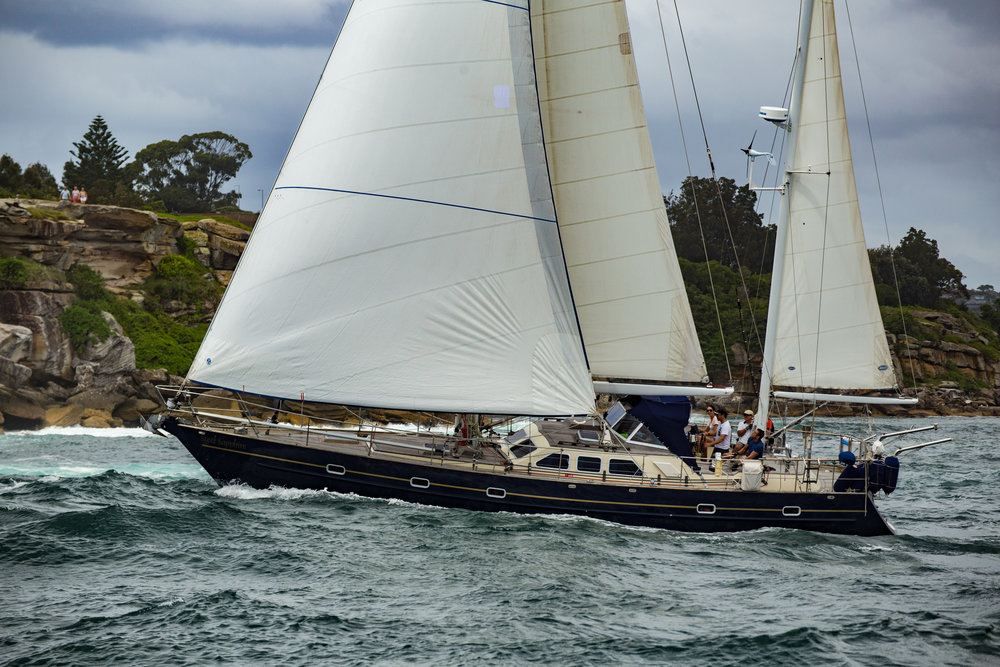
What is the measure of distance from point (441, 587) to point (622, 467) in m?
6.11

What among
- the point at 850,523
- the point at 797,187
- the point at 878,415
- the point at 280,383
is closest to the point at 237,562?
the point at 280,383

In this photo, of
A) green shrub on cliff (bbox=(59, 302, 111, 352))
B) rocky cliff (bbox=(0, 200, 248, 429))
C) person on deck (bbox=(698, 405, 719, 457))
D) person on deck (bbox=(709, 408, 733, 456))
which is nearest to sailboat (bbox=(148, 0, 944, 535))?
person on deck (bbox=(709, 408, 733, 456))

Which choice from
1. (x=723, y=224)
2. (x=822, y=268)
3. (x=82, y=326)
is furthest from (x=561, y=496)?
(x=723, y=224)

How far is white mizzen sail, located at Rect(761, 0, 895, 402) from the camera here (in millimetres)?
21312

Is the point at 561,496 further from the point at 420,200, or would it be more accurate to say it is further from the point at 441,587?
the point at 420,200

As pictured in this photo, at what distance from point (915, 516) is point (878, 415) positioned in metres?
57.3

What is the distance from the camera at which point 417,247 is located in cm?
1767

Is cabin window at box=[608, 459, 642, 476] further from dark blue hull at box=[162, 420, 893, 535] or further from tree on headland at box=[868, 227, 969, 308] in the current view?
tree on headland at box=[868, 227, 969, 308]

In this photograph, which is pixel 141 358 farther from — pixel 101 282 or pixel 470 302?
pixel 470 302

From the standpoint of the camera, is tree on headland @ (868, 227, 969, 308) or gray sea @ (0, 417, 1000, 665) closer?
gray sea @ (0, 417, 1000, 665)

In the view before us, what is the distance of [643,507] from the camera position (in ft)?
58.0

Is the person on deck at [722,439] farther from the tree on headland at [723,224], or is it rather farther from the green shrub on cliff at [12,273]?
the tree on headland at [723,224]

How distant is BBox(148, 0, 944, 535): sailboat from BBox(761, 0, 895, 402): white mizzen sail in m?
3.71

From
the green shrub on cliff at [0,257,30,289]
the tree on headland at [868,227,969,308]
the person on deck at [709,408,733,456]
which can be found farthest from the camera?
the tree on headland at [868,227,969,308]
